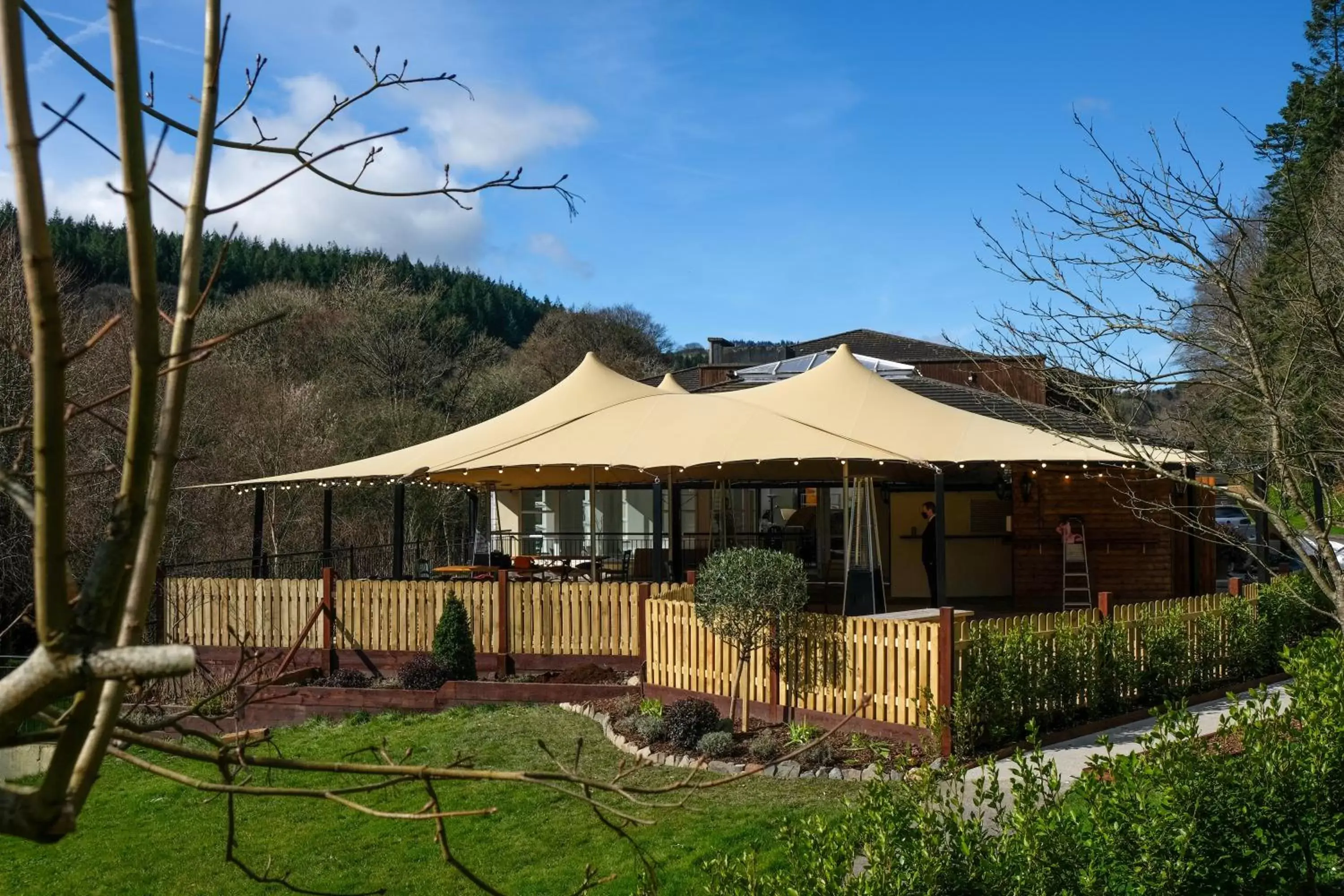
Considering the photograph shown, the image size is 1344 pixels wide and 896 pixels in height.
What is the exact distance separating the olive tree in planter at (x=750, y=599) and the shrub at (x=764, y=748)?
553 millimetres

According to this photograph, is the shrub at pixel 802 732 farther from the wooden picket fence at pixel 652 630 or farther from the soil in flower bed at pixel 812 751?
the wooden picket fence at pixel 652 630

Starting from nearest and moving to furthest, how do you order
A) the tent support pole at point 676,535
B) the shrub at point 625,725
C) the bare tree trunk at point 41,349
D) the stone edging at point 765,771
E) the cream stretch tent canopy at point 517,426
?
→ the bare tree trunk at point 41,349
the stone edging at point 765,771
the shrub at point 625,725
the cream stretch tent canopy at point 517,426
the tent support pole at point 676,535

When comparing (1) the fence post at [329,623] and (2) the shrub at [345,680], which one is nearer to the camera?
(2) the shrub at [345,680]

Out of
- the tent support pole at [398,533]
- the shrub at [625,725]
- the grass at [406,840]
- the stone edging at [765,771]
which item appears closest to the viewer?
the grass at [406,840]

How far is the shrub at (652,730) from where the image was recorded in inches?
402

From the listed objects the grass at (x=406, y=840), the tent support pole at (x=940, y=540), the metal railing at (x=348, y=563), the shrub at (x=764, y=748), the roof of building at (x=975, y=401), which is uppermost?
the roof of building at (x=975, y=401)

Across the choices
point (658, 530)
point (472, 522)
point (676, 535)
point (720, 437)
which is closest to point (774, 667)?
point (658, 530)

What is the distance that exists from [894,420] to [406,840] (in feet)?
32.9

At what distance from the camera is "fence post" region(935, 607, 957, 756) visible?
30.1 feet

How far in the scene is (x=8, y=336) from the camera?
7.95 feet

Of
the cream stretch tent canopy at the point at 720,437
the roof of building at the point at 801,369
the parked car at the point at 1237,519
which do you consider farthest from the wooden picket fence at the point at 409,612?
the parked car at the point at 1237,519

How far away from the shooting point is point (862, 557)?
1612 centimetres

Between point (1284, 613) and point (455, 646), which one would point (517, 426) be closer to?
point (455, 646)

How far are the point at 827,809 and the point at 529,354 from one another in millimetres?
42078
